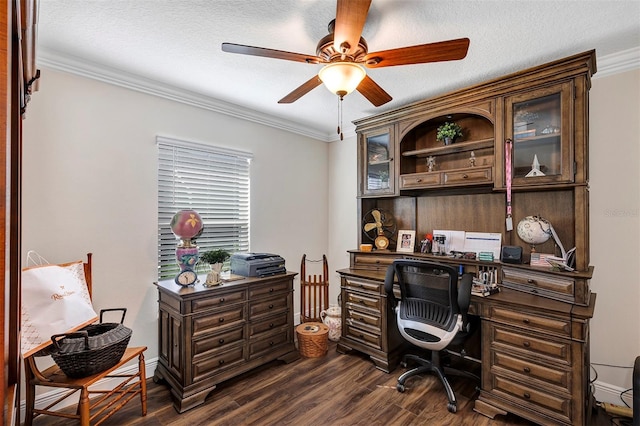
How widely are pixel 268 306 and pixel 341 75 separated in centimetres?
211

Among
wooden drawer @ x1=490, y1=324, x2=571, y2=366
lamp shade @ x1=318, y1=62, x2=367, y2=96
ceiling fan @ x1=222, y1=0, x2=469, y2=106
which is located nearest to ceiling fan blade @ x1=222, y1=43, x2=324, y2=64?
ceiling fan @ x1=222, y1=0, x2=469, y2=106

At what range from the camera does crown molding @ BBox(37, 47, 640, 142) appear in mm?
2197

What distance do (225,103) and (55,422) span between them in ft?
9.56

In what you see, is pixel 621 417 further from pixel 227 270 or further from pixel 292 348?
pixel 227 270

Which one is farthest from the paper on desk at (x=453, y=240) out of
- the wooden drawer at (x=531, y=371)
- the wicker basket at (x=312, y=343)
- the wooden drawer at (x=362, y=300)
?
the wicker basket at (x=312, y=343)

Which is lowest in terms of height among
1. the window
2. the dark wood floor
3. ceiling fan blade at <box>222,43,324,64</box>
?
the dark wood floor

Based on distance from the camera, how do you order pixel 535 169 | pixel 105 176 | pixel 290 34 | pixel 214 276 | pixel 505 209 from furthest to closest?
pixel 505 209 < pixel 214 276 < pixel 105 176 < pixel 535 169 < pixel 290 34

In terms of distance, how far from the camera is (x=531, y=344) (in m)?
2.06

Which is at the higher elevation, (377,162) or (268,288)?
(377,162)

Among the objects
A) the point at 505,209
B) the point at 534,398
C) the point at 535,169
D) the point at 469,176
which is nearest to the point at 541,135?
the point at 535,169

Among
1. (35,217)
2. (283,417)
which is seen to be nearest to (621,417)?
(283,417)

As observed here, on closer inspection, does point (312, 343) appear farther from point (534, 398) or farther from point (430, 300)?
point (534, 398)

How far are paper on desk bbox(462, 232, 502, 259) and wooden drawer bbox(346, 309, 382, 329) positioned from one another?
43.1 inches

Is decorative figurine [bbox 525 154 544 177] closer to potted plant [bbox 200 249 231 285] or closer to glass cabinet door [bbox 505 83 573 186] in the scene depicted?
glass cabinet door [bbox 505 83 573 186]
